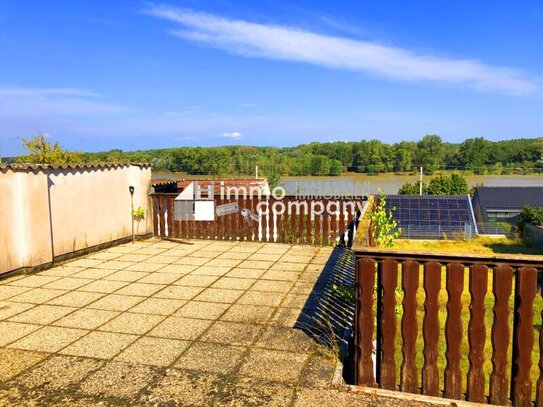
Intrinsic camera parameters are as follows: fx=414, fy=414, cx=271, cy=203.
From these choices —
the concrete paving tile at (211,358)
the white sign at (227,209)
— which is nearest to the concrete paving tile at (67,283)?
the concrete paving tile at (211,358)

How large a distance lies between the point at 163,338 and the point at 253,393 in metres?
1.26

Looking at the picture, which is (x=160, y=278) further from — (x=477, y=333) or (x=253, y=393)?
(x=477, y=333)

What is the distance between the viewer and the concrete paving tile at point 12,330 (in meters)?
3.70

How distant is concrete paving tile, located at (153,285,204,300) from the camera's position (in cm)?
495

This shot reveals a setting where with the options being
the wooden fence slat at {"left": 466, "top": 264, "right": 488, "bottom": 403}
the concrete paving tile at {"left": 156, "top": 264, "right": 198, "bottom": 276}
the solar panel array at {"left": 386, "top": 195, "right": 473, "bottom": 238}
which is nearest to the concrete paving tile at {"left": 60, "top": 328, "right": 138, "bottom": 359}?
the concrete paving tile at {"left": 156, "top": 264, "right": 198, "bottom": 276}

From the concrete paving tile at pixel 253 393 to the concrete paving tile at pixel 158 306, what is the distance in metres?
1.69

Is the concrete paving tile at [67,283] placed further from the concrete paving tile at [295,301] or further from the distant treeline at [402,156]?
the distant treeline at [402,156]

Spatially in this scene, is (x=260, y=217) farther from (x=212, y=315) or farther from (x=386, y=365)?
(x=386, y=365)

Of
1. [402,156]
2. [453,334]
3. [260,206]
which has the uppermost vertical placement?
[402,156]

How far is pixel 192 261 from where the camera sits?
270 inches

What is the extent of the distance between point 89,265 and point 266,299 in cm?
328

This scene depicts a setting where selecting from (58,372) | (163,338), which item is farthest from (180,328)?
(58,372)

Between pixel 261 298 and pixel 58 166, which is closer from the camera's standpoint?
pixel 261 298

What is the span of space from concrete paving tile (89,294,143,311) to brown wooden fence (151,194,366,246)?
13.0 feet
